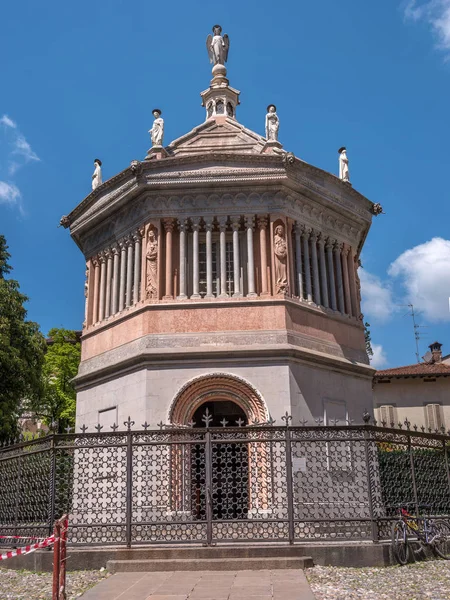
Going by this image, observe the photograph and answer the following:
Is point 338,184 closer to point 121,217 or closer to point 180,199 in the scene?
point 180,199

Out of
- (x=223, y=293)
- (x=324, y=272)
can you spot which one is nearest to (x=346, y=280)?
(x=324, y=272)

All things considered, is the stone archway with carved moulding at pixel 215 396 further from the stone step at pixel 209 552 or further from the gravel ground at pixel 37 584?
the gravel ground at pixel 37 584

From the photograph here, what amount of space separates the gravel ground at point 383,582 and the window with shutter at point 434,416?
26.7 metres

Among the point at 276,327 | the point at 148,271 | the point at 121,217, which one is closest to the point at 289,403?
the point at 276,327

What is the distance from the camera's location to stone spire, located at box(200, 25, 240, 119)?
22672 mm

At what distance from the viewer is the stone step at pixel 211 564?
10258 millimetres

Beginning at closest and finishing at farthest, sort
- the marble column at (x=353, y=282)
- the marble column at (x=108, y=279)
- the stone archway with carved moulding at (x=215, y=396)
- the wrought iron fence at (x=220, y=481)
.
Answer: the wrought iron fence at (x=220, y=481) < the stone archway with carved moulding at (x=215, y=396) < the marble column at (x=108, y=279) < the marble column at (x=353, y=282)

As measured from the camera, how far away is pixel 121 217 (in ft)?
61.5

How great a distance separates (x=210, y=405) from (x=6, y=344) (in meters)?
9.29

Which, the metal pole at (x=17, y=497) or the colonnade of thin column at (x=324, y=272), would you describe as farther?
the colonnade of thin column at (x=324, y=272)

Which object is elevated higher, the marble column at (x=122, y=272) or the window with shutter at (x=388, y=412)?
A: the marble column at (x=122, y=272)

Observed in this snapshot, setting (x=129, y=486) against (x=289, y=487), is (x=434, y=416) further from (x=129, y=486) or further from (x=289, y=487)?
(x=129, y=486)

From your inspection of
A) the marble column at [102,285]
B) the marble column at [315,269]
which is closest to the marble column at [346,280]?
the marble column at [315,269]

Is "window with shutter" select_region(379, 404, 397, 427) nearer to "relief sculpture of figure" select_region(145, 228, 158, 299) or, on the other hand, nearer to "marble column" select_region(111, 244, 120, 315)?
"marble column" select_region(111, 244, 120, 315)
